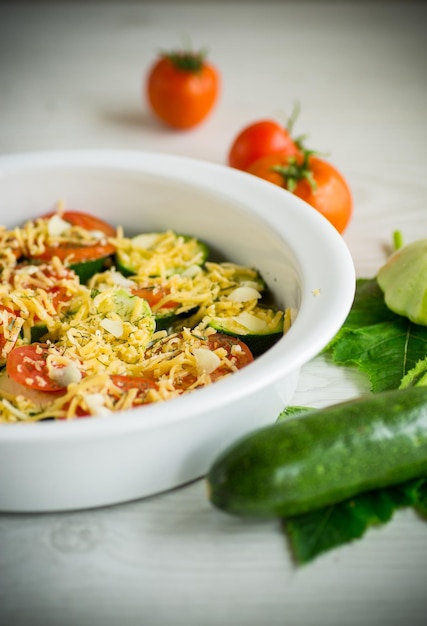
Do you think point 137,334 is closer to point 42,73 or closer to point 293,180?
point 293,180

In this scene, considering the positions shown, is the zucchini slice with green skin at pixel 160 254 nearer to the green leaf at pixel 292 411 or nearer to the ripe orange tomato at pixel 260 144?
the green leaf at pixel 292 411

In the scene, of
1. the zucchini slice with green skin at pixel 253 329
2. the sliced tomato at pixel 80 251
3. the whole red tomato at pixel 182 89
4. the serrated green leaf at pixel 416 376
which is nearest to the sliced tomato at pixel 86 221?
the sliced tomato at pixel 80 251

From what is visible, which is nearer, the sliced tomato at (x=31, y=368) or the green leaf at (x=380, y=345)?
the sliced tomato at (x=31, y=368)

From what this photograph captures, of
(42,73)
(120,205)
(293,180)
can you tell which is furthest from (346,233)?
(42,73)

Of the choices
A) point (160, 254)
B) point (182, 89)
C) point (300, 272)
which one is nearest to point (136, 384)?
point (300, 272)

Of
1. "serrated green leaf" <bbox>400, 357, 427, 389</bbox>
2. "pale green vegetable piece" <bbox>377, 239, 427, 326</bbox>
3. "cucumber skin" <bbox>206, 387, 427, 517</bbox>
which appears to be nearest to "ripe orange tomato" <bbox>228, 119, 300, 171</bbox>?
"pale green vegetable piece" <bbox>377, 239, 427, 326</bbox>

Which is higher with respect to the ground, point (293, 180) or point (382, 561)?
point (293, 180)
